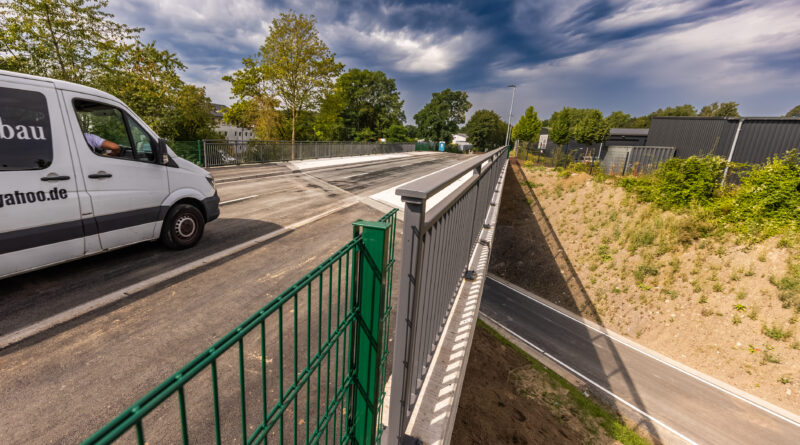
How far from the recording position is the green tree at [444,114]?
70.1 metres

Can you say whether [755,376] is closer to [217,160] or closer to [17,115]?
[17,115]

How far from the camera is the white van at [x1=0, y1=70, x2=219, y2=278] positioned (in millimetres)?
3539

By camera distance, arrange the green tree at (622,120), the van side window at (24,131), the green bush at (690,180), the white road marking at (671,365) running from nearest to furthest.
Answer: the van side window at (24,131) < the white road marking at (671,365) < the green bush at (690,180) < the green tree at (622,120)

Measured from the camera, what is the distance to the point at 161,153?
499cm

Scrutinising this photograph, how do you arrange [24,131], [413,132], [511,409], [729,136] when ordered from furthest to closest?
1. [413,132]
2. [729,136]
3. [511,409]
4. [24,131]

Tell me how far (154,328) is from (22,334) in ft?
4.03

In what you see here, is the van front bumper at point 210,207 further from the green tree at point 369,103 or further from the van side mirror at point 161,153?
the green tree at point 369,103

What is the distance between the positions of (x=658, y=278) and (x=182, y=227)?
833 inches

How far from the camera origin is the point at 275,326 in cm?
383

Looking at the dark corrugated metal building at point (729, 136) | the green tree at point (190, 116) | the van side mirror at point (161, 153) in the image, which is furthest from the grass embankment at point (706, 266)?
the green tree at point (190, 116)

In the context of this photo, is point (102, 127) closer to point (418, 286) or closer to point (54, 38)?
point (418, 286)

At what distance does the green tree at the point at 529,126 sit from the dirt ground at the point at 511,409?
50763 mm

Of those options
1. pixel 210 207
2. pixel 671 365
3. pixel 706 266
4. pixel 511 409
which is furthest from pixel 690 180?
pixel 210 207

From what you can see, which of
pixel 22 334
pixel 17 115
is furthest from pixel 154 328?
pixel 17 115
